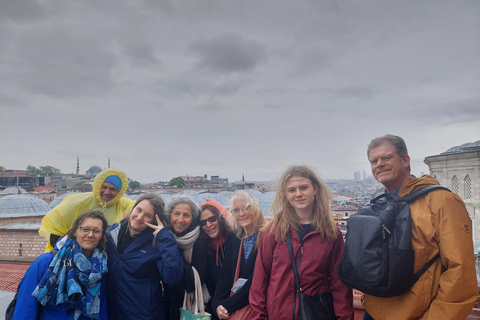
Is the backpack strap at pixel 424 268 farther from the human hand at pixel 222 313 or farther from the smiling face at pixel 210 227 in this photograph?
the smiling face at pixel 210 227

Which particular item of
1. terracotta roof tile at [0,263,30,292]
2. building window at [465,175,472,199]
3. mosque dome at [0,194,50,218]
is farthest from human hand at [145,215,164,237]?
building window at [465,175,472,199]

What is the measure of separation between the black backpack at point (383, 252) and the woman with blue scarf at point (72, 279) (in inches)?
75.4

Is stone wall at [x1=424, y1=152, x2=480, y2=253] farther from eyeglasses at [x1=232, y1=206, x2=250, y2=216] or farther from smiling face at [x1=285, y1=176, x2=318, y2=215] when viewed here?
eyeglasses at [x1=232, y1=206, x2=250, y2=216]

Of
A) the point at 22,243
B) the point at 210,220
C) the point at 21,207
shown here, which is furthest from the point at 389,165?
the point at 21,207

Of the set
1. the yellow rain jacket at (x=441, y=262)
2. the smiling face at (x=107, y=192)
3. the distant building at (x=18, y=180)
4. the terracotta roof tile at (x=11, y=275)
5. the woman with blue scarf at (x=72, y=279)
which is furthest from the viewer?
the distant building at (x=18, y=180)

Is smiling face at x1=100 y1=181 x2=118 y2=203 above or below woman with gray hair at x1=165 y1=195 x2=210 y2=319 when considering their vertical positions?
above

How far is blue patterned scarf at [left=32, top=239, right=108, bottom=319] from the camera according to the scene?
222 centimetres

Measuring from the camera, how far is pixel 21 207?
18734mm

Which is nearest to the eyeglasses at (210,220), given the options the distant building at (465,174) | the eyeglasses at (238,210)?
the eyeglasses at (238,210)

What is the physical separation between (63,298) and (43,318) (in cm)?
23

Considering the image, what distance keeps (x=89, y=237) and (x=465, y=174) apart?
22752 millimetres

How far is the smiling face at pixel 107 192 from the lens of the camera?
10.8 feet

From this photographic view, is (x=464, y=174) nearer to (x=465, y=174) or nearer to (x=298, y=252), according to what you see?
(x=465, y=174)

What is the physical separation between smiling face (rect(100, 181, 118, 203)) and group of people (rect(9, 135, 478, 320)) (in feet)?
1.70
